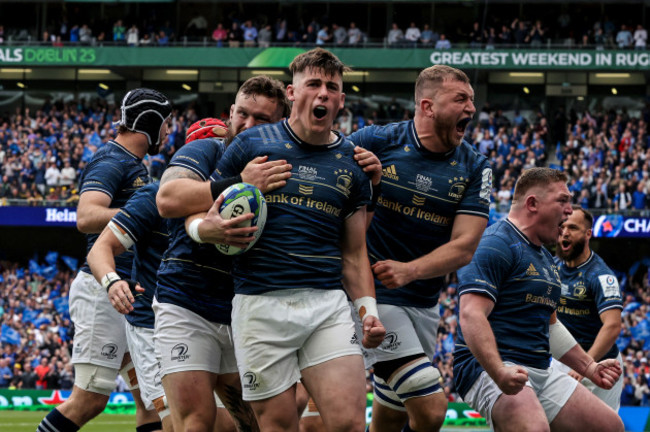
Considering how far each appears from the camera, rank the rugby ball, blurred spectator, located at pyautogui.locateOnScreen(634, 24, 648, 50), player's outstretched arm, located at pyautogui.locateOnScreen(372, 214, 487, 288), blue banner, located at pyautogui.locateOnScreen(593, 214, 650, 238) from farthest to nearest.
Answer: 1. blurred spectator, located at pyautogui.locateOnScreen(634, 24, 648, 50)
2. blue banner, located at pyautogui.locateOnScreen(593, 214, 650, 238)
3. player's outstretched arm, located at pyautogui.locateOnScreen(372, 214, 487, 288)
4. the rugby ball

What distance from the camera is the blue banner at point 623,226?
2812 cm

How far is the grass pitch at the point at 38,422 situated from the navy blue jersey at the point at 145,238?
353 inches

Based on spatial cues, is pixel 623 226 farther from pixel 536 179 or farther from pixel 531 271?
pixel 531 271

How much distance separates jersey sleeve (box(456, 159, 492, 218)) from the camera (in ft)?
22.0

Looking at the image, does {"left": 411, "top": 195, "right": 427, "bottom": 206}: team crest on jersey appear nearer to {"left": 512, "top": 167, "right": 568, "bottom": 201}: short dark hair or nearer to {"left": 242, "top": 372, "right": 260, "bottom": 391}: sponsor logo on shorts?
{"left": 512, "top": 167, "right": 568, "bottom": 201}: short dark hair

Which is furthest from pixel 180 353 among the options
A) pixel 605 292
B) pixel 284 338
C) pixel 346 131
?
pixel 346 131

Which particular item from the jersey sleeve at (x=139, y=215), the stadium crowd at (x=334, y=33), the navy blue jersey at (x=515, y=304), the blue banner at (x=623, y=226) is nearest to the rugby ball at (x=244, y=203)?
the jersey sleeve at (x=139, y=215)

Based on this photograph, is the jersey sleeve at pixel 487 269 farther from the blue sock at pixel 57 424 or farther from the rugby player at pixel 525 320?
the blue sock at pixel 57 424

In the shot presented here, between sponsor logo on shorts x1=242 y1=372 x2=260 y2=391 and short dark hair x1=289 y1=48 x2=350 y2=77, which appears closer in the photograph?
sponsor logo on shorts x1=242 y1=372 x2=260 y2=391

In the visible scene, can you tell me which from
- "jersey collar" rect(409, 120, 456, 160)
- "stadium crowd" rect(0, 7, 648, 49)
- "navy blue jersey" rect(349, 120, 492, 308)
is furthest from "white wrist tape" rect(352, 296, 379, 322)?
"stadium crowd" rect(0, 7, 648, 49)

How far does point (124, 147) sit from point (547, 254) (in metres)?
3.30

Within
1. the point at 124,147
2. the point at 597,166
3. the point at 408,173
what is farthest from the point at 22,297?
the point at 408,173

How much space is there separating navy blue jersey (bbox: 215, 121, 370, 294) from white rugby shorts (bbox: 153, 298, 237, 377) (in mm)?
519

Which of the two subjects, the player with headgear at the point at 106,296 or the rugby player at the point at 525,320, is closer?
the rugby player at the point at 525,320
